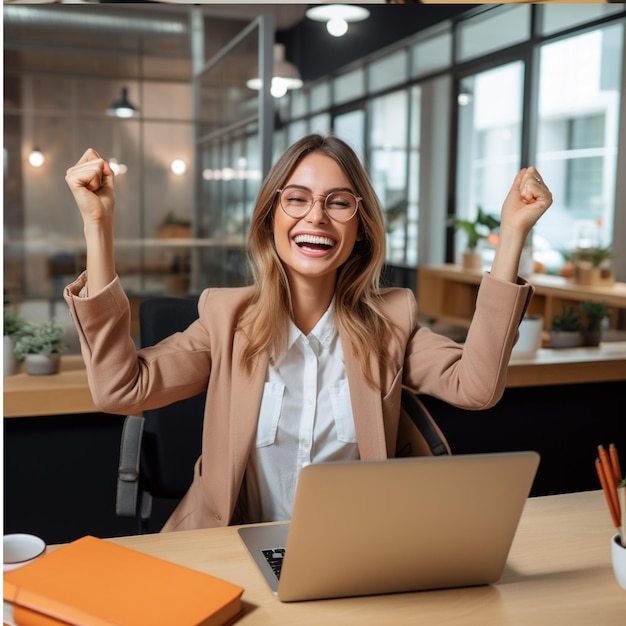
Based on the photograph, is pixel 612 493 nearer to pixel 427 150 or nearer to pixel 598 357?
pixel 598 357

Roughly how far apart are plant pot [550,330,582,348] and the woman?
71.8 inches

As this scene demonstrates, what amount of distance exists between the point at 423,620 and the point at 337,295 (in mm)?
863

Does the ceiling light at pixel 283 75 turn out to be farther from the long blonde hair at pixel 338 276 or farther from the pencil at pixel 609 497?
the pencil at pixel 609 497

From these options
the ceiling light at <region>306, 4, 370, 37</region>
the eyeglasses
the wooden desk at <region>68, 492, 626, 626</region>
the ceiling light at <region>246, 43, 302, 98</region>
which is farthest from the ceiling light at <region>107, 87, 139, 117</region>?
the wooden desk at <region>68, 492, 626, 626</region>

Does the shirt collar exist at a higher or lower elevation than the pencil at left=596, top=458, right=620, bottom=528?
higher

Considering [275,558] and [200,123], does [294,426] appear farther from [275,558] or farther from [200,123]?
[200,123]

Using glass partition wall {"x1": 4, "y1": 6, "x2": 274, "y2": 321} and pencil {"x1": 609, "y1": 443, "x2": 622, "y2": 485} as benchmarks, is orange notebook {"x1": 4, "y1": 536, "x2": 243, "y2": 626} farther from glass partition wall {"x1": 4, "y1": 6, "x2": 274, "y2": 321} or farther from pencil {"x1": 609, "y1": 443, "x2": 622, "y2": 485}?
glass partition wall {"x1": 4, "y1": 6, "x2": 274, "y2": 321}

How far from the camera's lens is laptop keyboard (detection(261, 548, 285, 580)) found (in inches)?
45.7

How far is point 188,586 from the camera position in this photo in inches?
39.6

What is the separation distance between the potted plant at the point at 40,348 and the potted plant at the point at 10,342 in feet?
0.05

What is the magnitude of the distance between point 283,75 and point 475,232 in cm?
341

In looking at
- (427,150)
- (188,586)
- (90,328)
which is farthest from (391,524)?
(427,150)

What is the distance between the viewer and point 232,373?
163cm

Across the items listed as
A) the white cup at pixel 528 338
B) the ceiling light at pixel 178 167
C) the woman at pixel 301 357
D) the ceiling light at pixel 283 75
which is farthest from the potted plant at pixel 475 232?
the woman at pixel 301 357
